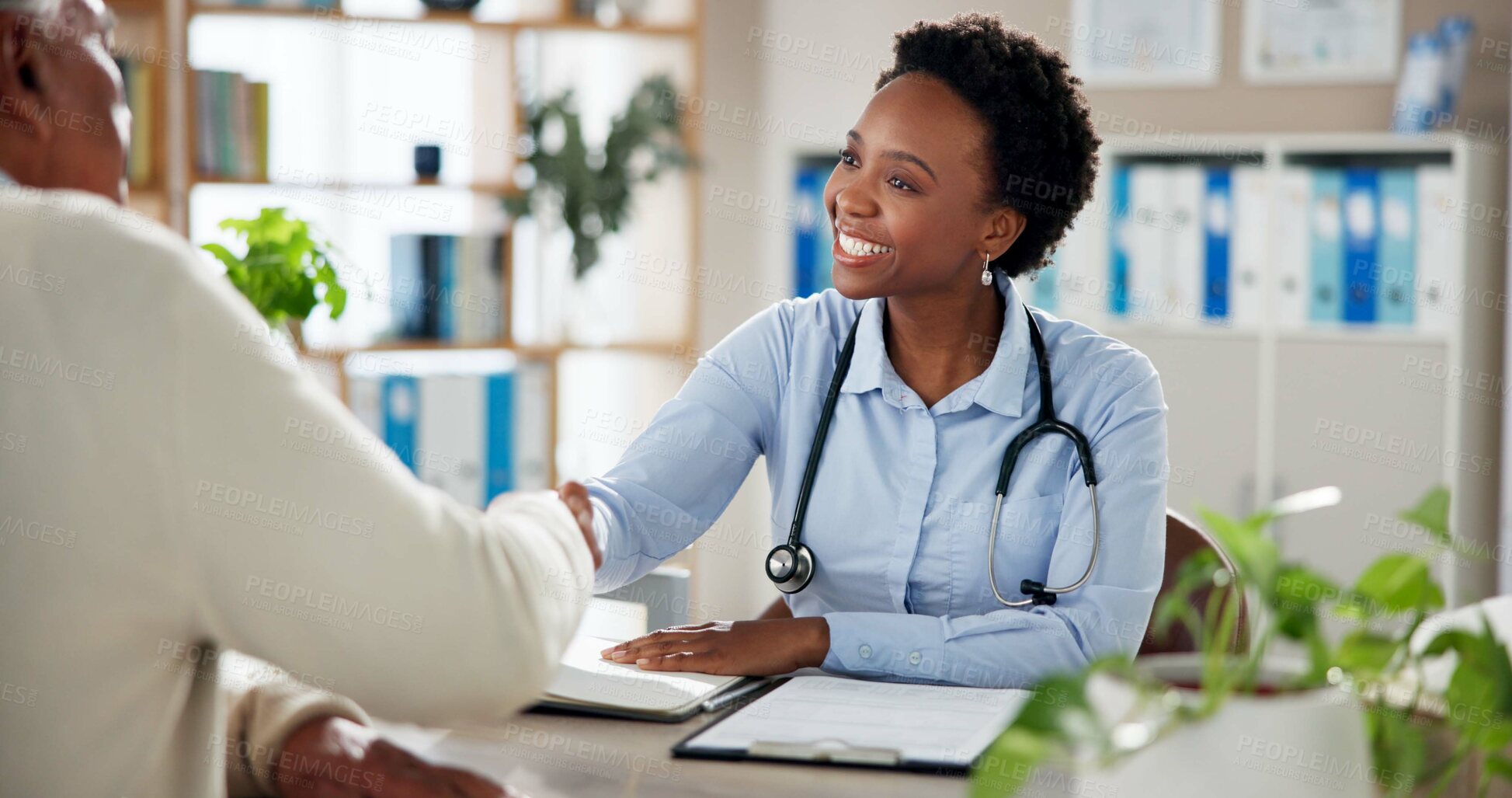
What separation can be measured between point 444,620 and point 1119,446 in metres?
1.01

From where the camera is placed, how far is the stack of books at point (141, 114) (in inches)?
126

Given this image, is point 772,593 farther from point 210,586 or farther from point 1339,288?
point 210,586

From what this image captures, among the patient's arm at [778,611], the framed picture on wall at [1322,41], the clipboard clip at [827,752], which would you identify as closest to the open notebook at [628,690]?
the clipboard clip at [827,752]

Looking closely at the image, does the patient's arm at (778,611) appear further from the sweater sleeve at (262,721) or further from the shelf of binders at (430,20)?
the shelf of binders at (430,20)

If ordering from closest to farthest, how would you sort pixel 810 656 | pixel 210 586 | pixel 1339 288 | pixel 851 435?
pixel 210 586 → pixel 810 656 → pixel 851 435 → pixel 1339 288

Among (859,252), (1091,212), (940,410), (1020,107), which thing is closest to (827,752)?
(940,410)

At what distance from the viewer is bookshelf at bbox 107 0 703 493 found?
3.33 metres

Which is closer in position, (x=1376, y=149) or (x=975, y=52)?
(x=975, y=52)

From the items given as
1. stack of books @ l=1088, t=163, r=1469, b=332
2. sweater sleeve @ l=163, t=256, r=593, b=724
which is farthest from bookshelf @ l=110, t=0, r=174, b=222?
sweater sleeve @ l=163, t=256, r=593, b=724

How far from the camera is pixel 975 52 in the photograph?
1.75m

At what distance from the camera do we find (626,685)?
48.6 inches

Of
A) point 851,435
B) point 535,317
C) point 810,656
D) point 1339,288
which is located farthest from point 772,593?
point 810,656

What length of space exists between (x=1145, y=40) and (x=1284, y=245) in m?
0.79

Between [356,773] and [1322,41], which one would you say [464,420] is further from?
[1322,41]
